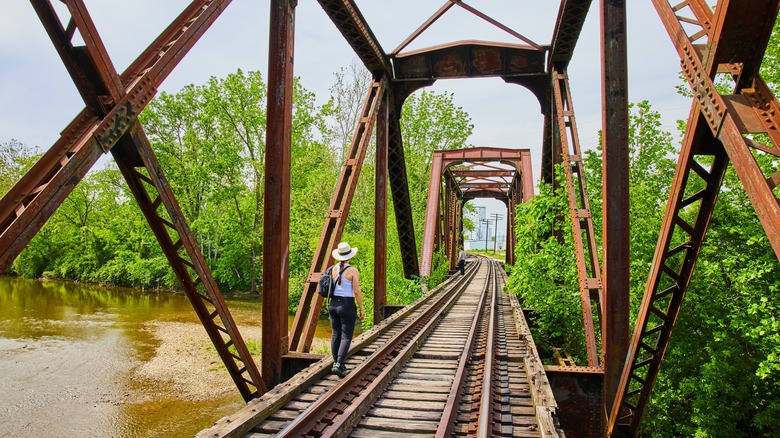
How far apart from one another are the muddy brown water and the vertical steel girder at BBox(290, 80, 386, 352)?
5372 mm

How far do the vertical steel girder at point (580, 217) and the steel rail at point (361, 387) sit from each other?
7.12 ft

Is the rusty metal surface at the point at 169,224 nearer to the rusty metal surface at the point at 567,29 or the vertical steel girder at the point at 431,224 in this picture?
the rusty metal surface at the point at 567,29

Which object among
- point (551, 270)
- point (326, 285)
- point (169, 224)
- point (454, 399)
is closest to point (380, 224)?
point (551, 270)

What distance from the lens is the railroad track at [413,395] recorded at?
366cm

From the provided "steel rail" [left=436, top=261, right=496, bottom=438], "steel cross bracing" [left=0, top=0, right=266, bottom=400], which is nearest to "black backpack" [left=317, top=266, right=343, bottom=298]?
"steel cross bracing" [left=0, top=0, right=266, bottom=400]

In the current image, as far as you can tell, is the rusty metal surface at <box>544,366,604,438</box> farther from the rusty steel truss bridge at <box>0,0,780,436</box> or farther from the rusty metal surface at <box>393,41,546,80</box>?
the rusty metal surface at <box>393,41,546,80</box>

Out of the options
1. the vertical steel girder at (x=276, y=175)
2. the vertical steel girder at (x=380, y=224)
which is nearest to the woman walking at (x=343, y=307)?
the vertical steel girder at (x=276, y=175)

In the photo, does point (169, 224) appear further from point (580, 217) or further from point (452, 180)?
point (452, 180)

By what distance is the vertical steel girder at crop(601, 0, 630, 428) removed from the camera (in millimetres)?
4781

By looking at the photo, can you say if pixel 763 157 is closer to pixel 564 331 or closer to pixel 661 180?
pixel 661 180

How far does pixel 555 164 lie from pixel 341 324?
5.32m

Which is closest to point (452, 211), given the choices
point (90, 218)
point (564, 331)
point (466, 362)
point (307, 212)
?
point (307, 212)

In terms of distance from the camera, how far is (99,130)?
10.4 feet

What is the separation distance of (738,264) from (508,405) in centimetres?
593
